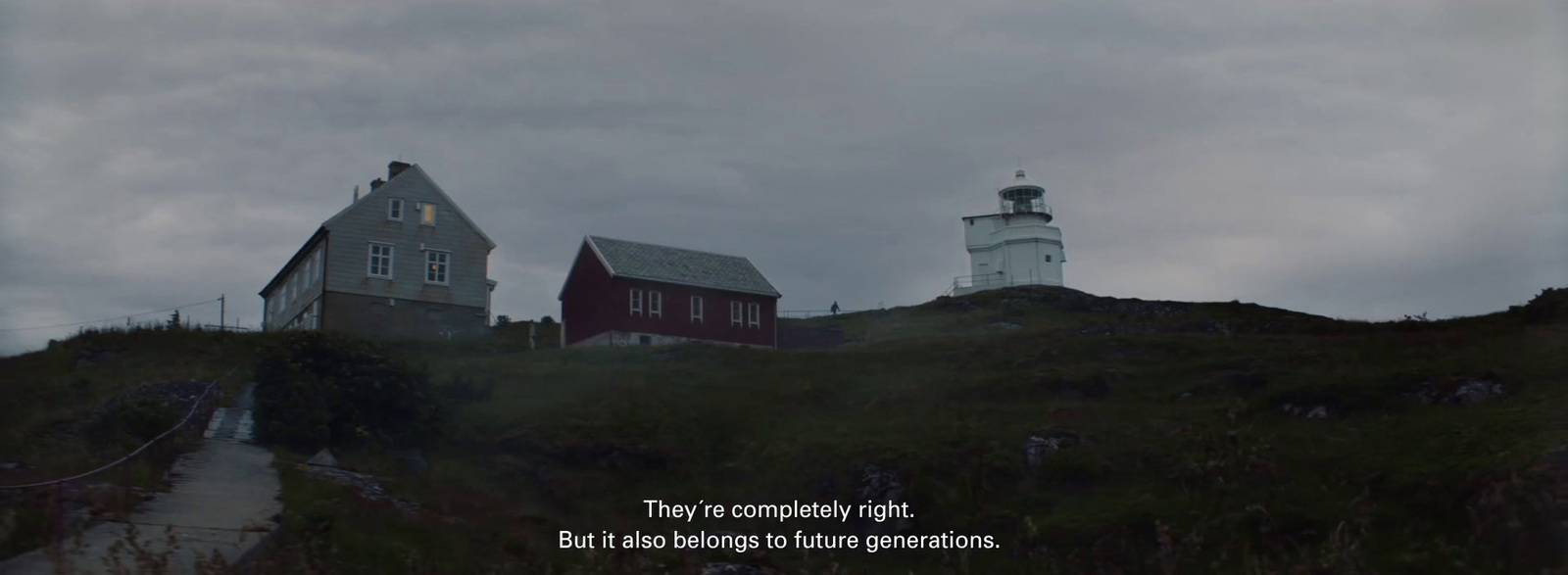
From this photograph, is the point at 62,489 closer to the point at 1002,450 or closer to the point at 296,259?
the point at 1002,450

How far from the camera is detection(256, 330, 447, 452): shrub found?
121 feet

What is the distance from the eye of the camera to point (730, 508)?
3625 cm

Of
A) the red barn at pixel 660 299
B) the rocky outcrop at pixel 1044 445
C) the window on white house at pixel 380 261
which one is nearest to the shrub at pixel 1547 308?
the rocky outcrop at pixel 1044 445

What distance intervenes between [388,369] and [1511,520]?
28.7 metres

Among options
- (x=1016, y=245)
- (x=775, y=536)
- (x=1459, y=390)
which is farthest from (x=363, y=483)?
(x=1016, y=245)

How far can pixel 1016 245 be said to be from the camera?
299 ft

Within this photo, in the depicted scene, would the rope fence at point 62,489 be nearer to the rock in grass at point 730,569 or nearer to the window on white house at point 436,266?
the rock in grass at point 730,569

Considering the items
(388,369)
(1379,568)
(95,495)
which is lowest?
(1379,568)

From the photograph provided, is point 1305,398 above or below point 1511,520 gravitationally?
above

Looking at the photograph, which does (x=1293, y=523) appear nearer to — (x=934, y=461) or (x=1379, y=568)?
(x=1379, y=568)

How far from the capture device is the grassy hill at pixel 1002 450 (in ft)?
93.6

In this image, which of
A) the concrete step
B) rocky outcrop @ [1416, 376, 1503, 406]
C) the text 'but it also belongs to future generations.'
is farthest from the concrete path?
rocky outcrop @ [1416, 376, 1503, 406]

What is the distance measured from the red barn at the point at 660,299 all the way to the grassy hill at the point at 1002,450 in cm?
466

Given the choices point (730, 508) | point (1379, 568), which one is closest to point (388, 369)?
point (730, 508)
